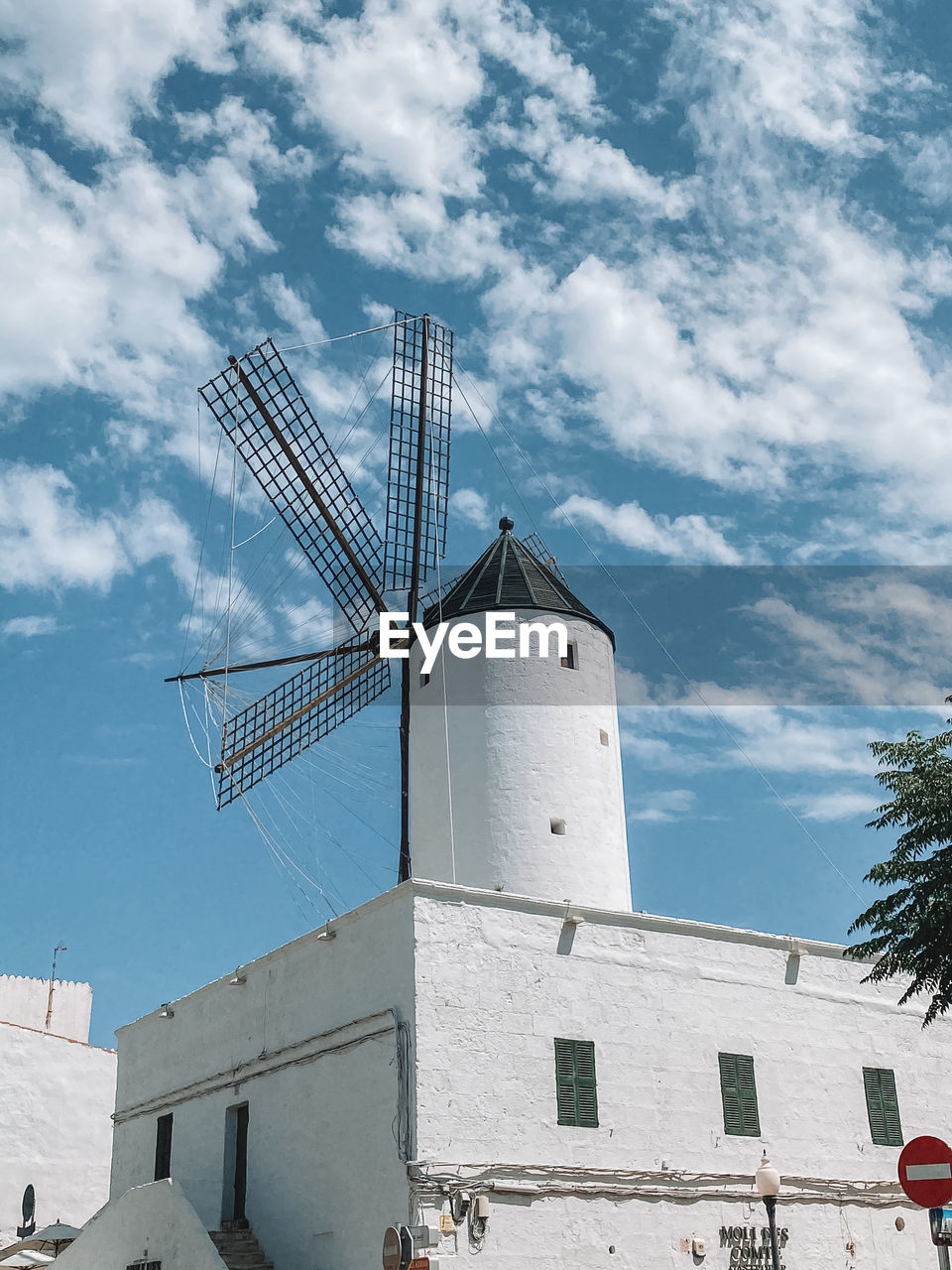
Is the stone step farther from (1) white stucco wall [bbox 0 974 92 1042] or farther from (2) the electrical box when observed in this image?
(1) white stucco wall [bbox 0 974 92 1042]

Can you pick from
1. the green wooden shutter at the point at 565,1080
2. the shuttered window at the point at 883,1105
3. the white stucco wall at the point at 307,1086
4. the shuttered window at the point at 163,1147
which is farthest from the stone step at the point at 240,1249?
the shuttered window at the point at 883,1105

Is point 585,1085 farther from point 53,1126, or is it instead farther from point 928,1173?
point 53,1126

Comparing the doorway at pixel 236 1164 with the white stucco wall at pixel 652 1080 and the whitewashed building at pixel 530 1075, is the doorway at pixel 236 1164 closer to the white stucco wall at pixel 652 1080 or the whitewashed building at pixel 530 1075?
the whitewashed building at pixel 530 1075

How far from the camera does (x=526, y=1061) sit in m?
16.5

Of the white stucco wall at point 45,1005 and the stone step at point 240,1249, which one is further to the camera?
the white stucco wall at point 45,1005

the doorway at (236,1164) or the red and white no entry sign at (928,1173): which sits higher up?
the doorway at (236,1164)

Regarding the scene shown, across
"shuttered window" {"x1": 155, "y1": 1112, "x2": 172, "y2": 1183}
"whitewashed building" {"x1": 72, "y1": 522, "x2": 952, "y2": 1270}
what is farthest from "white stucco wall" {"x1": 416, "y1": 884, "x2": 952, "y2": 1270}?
"shuttered window" {"x1": 155, "y1": 1112, "x2": 172, "y2": 1183}

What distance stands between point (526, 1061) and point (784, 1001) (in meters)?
4.76

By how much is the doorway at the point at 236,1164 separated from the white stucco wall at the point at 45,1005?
15.5 m

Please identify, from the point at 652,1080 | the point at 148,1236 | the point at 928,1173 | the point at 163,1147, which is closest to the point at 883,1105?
the point at 652,1080

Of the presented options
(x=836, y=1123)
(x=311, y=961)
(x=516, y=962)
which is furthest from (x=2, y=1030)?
(x=836, y=1123)

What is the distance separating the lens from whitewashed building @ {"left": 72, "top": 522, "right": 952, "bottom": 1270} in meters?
15.9

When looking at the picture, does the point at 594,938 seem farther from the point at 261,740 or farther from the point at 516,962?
the point at 261,740

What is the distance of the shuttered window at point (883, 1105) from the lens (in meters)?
19.3
